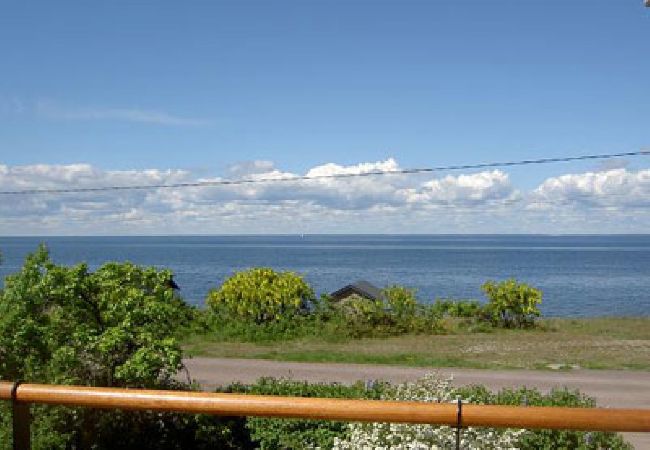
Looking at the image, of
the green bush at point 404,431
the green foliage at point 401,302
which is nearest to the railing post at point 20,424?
the green bush at point 404,431

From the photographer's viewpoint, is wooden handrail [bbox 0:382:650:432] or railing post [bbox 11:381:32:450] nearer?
wooden handrail [bbox 0:382:650:432]

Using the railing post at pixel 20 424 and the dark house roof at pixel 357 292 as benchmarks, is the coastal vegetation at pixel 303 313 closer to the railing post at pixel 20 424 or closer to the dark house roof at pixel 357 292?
the dark house roof at pixel 357 292

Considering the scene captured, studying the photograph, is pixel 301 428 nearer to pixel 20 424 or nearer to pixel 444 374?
pixel 20 424

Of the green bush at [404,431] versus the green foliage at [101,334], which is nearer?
the green bush at [404,431]

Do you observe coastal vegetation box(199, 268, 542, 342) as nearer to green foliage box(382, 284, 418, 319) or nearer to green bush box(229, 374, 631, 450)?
green foliage box(382, 284, 418, 319)

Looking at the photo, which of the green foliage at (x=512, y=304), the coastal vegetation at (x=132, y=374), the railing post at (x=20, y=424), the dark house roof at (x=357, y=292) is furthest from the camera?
the dark house roof at (x=357, y=292)

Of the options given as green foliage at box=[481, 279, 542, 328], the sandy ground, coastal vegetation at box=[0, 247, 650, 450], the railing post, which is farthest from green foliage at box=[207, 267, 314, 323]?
the railing post

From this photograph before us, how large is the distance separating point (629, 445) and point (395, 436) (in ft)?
8.13

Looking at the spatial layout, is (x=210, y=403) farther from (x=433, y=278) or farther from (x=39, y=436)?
(x=433, y=278)

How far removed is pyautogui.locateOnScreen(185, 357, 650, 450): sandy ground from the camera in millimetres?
13633

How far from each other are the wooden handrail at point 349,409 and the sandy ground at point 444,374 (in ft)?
33.0

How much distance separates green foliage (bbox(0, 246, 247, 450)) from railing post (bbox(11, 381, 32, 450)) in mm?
4262

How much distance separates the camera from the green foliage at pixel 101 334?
759 cm

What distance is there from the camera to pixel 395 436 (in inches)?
239
